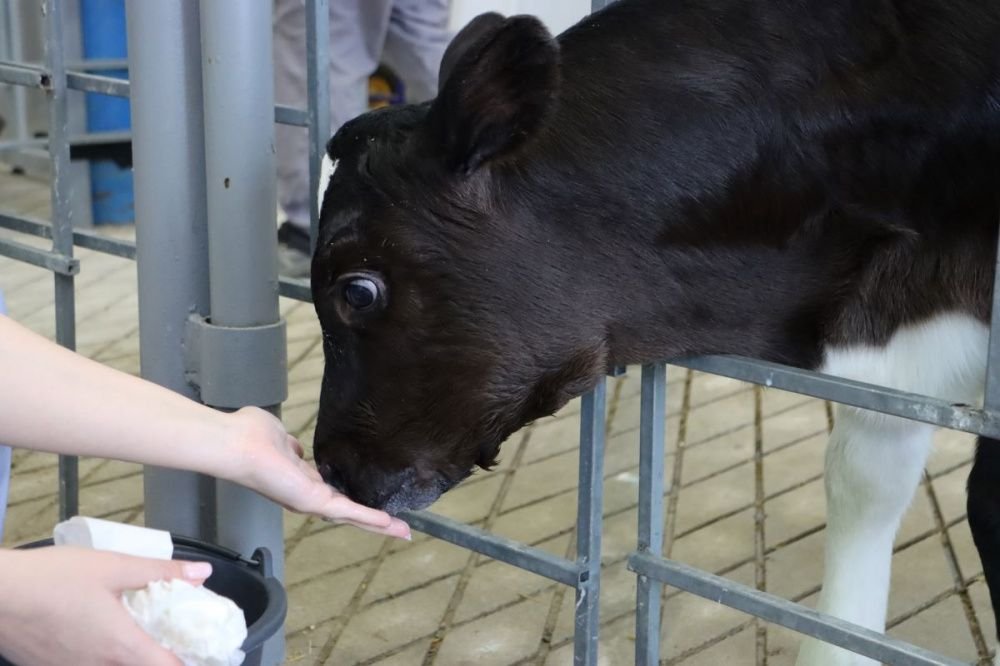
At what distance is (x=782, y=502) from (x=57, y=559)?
2.20 metres

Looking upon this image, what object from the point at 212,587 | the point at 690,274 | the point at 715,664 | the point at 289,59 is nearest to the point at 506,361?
the point at 690,274

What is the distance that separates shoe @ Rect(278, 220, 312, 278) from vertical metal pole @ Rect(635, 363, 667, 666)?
2.81 metres

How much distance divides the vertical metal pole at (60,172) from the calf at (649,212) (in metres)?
0.87

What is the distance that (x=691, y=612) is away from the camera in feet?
9.07

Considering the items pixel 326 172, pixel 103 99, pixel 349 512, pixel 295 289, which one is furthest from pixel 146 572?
pixel 103 99

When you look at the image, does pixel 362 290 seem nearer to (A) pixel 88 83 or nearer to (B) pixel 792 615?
(B) pixel 792 615

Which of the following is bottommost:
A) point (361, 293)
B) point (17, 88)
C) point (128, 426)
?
point (17, 88)

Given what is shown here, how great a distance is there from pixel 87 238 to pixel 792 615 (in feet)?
4.97

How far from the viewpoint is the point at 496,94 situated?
175 centimetres

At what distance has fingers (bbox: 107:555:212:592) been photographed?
58.2 inches

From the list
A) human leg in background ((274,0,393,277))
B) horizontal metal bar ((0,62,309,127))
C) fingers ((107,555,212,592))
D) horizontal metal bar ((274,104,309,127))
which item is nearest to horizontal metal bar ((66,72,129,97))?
horizontal metal bar ((0,62,309,127))

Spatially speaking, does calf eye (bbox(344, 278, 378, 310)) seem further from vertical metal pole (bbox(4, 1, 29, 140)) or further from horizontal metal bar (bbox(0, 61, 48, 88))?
vertical metal pole (bbox(4, 1, 29, 140))

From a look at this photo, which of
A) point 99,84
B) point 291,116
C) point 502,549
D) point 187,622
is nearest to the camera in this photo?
point 187,622

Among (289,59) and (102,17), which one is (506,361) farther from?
(102,17)
